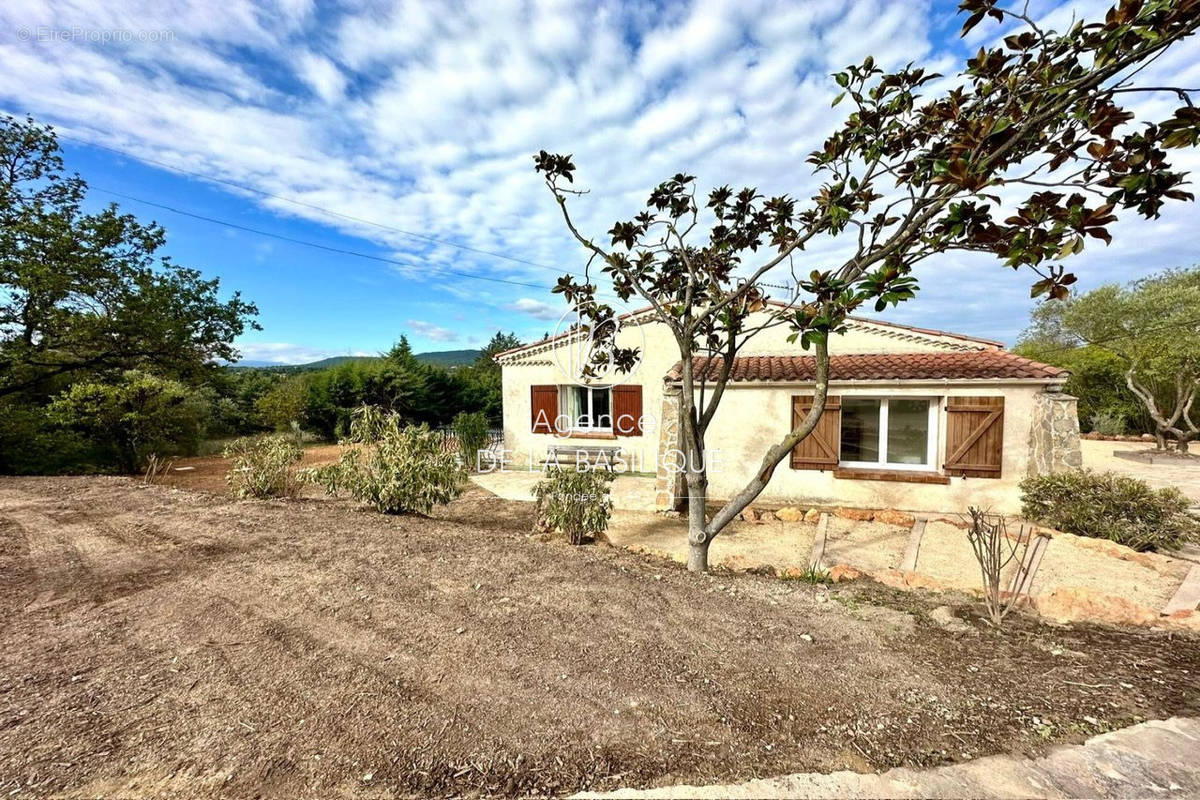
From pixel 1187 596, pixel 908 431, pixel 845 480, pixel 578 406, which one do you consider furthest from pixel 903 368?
pixel 578 406

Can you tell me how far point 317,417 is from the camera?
19938 mm

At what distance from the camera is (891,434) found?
8.62m

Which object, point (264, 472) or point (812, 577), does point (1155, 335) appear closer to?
point (812, 577)

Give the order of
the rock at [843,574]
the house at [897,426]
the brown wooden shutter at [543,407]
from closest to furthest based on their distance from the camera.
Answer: the rock at [843,574] < the house at [897,426] < the brown wooden shutter at [543,407]

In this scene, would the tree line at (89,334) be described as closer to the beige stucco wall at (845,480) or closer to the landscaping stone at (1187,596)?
the beige stucco wall at (845,480)

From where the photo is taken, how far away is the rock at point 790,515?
7906 millimetres

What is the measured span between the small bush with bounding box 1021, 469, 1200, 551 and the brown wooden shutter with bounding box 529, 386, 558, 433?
1019cm

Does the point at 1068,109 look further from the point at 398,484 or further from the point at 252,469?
the point at 252,469

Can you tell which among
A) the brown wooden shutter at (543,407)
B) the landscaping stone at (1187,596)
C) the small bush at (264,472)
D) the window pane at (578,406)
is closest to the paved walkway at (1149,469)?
the landscaping stone at (1187,596)

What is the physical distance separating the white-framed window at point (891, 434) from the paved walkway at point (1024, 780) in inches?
280

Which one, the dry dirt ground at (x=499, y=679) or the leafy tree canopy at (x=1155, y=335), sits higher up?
the leafy tree canopy at (x=1155, y=335)

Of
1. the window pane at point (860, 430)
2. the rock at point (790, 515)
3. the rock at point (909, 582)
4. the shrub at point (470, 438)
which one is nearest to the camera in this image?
the rock at point (909, 582)

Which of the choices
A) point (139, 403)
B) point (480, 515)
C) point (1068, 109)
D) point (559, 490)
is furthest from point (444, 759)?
point (139, 403)

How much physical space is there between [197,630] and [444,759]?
7.65 ft
